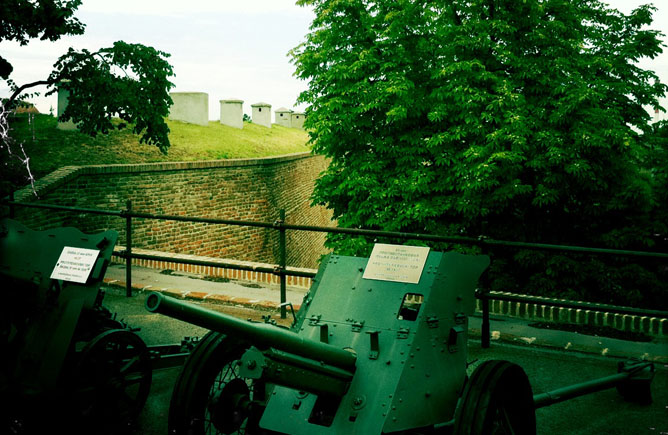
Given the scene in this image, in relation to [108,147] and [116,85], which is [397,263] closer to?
[116,85]

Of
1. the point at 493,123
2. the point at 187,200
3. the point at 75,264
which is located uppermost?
the point at 493,123

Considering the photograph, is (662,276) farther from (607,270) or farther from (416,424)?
(416,424)

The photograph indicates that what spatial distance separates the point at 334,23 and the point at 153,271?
9.32 meters

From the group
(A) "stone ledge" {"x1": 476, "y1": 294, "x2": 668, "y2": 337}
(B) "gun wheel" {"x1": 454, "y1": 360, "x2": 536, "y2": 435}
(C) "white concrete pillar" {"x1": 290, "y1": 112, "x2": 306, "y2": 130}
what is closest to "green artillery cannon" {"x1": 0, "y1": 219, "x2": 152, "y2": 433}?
(B) "gun wheel" {"x1": 454, "y1": 360, "x2": 536, "y2": 435}

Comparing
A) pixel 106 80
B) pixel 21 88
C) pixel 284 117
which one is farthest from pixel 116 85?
pixel 284 117

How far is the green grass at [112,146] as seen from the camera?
16438mm

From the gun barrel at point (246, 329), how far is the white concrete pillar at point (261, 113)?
111 feet

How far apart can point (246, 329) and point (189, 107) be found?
24642 mm

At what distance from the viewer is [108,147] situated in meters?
18.0

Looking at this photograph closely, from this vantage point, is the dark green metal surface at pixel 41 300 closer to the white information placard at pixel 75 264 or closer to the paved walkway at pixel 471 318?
the white information placard at pixel 75 264

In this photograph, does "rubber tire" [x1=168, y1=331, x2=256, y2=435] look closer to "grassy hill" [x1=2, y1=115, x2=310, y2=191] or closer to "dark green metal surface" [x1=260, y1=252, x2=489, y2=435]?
"dark green metal surface" [x1=260, y1=252, x2=489, y2=435]

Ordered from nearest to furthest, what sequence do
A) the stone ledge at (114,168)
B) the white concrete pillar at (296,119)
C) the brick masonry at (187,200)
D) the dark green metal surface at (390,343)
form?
the dark green metal surface at (390,343)
the stone ledge at (114,168)
the brick masonry at (187,200)
the white concrete pillar at (296,119)

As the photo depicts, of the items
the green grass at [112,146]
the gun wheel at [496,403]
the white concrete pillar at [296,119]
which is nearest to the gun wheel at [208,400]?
the gun wheel at [496,403]

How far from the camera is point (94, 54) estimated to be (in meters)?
15.0
